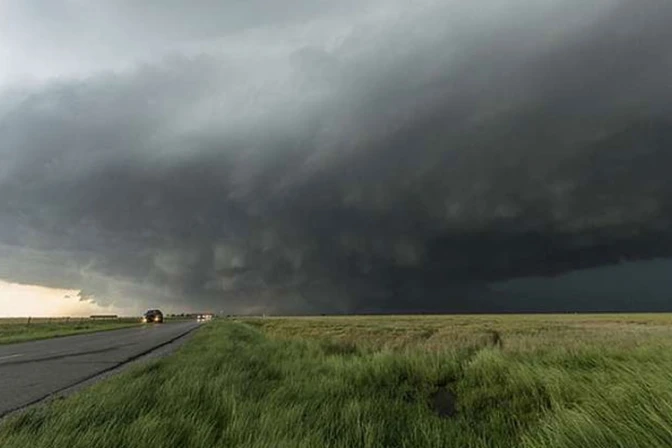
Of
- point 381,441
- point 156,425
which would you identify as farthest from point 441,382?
point 156,425

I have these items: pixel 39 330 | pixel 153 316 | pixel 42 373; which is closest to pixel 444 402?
pixel 42 373

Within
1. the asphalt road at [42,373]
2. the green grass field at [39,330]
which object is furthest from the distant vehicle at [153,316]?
the asphalt road at [42,373]

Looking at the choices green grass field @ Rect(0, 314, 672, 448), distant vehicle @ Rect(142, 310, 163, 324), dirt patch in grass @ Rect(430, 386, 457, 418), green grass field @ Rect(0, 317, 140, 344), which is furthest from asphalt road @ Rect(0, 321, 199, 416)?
distant vehicle @ Rect(142, 310, 163, 324)

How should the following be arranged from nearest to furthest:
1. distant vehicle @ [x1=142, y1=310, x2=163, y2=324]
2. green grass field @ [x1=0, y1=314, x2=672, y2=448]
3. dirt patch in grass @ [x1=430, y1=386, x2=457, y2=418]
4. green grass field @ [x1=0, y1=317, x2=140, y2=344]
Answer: green grass field @ [x1=0, y1=314, x2=672, y2=448] → dirt patch in grass @ [x1=430, y1=386, x2=457, y2=418] → green grass field @ [x1=0, y1=317, x2=140, y2=344] → distant vehicle @ [x1=142, y1=310, x2=163, y2=324]

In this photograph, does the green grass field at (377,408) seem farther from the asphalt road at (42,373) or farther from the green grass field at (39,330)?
the green grass field at (39,330)

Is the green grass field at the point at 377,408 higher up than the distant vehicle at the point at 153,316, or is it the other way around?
the distant vehicle at the point at 153,316

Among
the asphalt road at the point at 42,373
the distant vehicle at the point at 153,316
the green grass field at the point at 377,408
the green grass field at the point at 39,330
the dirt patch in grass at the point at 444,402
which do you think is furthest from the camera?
the distant vehicle at the point at 153,316

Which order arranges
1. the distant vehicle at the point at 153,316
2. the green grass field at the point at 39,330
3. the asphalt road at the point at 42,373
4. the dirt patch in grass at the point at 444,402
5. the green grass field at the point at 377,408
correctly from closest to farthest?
the green grass field at the point at 377,408
the dirt patch in grass at the point at 444,402
the asphalt road at the point at 42,373
the green grass field at the point at 39,330
the distant vehicle at the point at 153,316

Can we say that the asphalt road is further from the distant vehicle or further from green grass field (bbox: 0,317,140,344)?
the distant vehicle

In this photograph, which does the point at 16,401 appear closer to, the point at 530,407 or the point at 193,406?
the point at 193,406

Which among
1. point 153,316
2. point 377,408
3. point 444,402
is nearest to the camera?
point 377,408

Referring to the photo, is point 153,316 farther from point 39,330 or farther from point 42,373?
point 42,373

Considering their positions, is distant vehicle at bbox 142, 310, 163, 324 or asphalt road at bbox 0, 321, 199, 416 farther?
distant vehicle at bbox 142, 310, 163, 324

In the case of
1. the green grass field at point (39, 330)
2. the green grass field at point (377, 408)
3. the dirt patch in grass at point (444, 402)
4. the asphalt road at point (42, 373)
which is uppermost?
the green grass field at point (39, 330)
